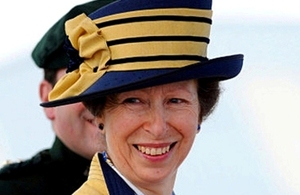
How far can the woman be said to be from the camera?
10.7 feet

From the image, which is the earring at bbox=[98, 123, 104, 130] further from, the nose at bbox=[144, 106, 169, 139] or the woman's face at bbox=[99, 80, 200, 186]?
the nose at bbox=[144, 106, 169, 139]

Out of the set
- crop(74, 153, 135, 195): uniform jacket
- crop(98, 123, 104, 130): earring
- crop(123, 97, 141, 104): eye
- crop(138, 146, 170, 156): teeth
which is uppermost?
crop(123, 97, 141, 104): eye

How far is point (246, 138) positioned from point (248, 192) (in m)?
0.33

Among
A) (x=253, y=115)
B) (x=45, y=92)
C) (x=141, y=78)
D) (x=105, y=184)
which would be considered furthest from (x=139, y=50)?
(x=253, y=115)

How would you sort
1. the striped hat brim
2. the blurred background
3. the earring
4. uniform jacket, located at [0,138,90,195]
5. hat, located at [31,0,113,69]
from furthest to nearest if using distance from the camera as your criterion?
1. the blurred background
2. hat, located at [31,0,113,69]
3. uniform jacket, located at [0,138,90,195]
4. the earring
5. the striped hat brim

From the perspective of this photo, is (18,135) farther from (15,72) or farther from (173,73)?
(173,73)

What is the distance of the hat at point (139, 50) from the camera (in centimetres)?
326

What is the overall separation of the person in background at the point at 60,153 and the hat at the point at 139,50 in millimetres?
1211

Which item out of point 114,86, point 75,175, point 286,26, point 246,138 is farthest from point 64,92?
point 286,26

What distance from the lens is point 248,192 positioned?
4727 millimetres

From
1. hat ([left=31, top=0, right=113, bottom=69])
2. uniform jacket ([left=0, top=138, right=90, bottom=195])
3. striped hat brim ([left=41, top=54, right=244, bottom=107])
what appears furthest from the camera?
hat ([left=31, top=0, right=113, bottom=69])

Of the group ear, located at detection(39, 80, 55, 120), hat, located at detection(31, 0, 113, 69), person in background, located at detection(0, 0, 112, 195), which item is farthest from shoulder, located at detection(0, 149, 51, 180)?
hat, located at detection(31, 0, 113, 69)

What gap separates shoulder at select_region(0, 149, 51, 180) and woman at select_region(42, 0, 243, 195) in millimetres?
1285

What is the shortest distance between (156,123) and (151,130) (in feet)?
0.08
